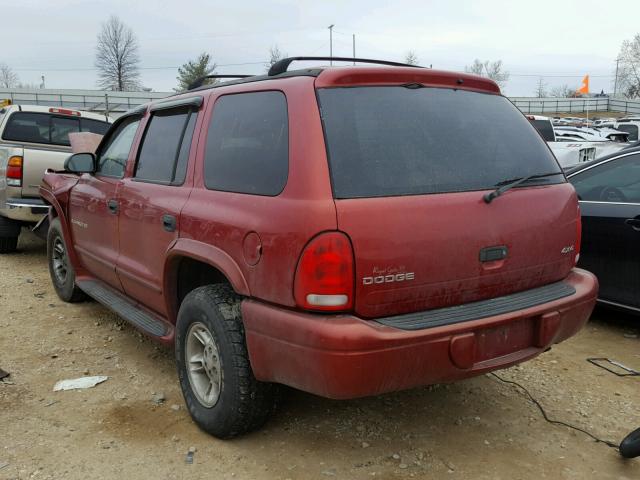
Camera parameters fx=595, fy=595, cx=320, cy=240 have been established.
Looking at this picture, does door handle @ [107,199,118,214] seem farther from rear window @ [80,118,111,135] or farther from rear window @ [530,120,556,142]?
rear window @ [530,120,556,142]

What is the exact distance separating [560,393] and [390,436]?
122 cm

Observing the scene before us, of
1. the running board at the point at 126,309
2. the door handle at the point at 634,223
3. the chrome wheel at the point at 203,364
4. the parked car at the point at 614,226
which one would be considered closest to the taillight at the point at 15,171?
the running board at the point at 126,309

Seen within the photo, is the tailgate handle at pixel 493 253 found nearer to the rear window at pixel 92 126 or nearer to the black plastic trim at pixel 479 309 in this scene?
the black plastic trim at pixel 479 309

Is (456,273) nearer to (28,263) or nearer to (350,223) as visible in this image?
(350,223)

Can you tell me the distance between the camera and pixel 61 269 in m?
5.62

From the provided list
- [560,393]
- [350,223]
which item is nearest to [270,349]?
[350,223]

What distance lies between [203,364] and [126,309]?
115 cm

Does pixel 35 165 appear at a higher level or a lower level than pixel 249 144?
lower

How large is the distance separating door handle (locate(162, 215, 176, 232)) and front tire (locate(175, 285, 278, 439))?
40cm

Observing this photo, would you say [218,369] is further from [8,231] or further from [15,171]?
[8,231]

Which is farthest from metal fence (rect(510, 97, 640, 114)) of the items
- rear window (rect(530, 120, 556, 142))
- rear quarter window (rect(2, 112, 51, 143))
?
rear quarter window (rect(2, 112, 51, 143))

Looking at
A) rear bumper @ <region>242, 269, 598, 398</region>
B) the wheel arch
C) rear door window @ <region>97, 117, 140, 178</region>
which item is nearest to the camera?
rear bumper @ <region>242, 269, 598, 398</region>

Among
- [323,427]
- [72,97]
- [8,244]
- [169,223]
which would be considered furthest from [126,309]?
[72,97]

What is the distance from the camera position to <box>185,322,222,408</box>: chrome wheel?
303 centimetres
